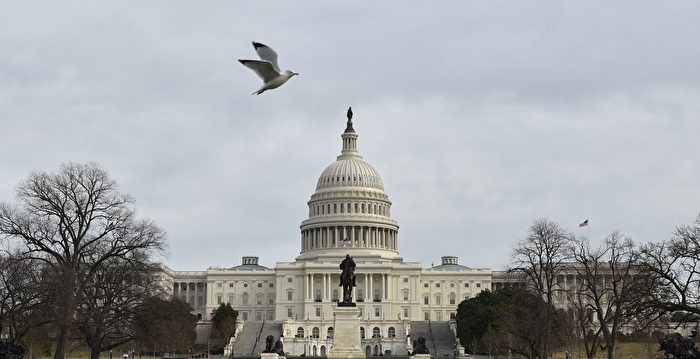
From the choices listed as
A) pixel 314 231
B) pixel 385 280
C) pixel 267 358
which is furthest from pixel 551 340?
pixel 314 231

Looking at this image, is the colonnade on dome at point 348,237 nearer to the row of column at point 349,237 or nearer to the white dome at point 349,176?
the row of column at point 349,237

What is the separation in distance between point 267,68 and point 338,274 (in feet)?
502

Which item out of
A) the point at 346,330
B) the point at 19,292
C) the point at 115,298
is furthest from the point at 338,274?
the point at 19,292

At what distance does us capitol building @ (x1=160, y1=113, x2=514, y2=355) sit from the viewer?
17512cm

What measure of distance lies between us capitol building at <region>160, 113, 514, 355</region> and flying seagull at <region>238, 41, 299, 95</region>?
14751 cm

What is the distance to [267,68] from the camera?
23359 millimetres

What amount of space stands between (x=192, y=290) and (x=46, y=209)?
135 m

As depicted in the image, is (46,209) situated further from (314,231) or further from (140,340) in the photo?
(314,231)

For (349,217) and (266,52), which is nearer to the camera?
(266,52)

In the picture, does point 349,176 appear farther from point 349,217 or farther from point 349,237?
point 349,237

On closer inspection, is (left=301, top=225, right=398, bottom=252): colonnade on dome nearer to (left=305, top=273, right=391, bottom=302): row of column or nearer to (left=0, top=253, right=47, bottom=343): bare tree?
(left=305, top=273, right=391, bottom=302): row of column

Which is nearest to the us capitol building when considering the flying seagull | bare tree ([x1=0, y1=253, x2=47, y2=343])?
bare tree ([x1=0, y1=253, x2=47, y2=343])

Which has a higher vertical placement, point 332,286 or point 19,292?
point 332,286

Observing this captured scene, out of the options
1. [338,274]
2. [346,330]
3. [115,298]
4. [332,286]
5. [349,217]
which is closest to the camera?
[346,330]
